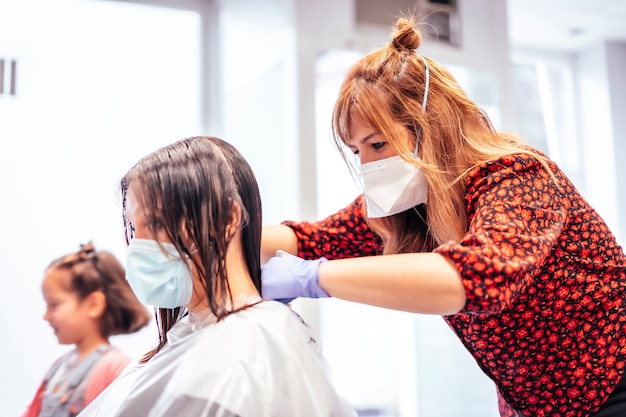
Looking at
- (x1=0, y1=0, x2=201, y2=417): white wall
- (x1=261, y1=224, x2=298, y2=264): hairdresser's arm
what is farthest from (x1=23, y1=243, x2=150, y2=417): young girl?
(x1=261, y1=224, x2=298, y2=264): hairdresser's arm

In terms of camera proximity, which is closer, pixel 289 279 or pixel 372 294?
pixel 372 294

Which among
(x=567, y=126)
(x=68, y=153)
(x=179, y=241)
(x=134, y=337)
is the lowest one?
(x=134, y=337)

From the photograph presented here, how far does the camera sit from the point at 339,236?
1638 millimetres

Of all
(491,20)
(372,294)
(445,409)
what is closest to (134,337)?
(445,409)

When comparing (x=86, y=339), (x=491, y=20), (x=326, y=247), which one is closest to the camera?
(x=326, y=247)

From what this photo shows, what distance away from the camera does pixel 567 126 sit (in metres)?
5.05

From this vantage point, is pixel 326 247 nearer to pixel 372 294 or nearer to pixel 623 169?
pixel 372 294

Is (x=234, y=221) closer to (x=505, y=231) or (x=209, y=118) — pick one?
(x=505, y=231)

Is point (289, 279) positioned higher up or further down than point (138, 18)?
further down

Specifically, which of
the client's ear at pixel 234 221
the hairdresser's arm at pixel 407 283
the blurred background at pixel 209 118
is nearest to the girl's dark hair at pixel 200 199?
the client's ear at pixel 234 221

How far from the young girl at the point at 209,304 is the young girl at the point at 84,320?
3.37 feet

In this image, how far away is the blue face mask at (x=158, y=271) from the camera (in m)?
1.20

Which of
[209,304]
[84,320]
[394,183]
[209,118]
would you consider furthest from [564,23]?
[209,304]

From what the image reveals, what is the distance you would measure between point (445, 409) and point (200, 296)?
2.31 metres
